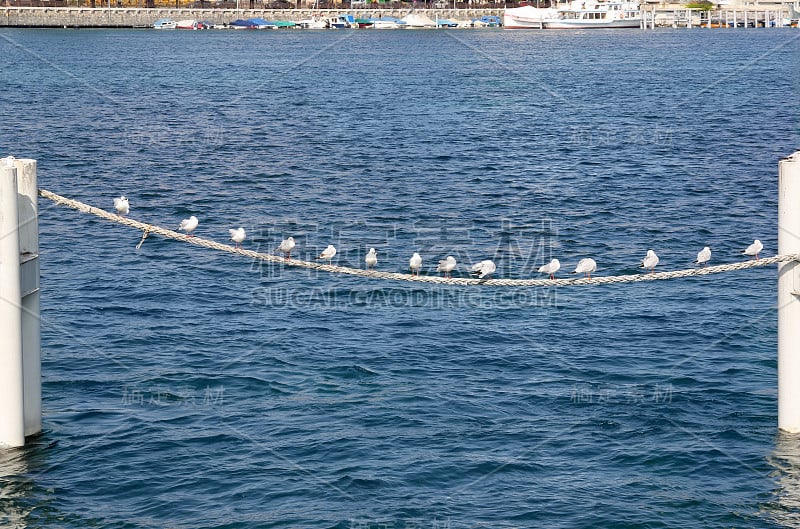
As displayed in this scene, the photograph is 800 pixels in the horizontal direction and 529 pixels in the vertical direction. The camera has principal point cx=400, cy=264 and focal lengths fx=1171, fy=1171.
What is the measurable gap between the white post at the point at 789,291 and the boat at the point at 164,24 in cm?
16661

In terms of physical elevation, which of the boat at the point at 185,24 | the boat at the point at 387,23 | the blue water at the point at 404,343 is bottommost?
A: the blue water at the point at 404,343

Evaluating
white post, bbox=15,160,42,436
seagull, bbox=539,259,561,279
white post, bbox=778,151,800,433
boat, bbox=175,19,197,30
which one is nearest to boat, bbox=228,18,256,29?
boat, bbox=175,19,197,30

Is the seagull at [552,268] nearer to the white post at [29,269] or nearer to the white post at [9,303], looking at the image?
the white post at [29,269]

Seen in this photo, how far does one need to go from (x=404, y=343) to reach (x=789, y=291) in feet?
34.0

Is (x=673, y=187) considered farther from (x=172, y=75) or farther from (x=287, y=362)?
(x=172, y=75)

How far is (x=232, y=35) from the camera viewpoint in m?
170

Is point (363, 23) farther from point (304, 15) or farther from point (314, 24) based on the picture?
point (314, 24)

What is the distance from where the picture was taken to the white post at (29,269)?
702 inches

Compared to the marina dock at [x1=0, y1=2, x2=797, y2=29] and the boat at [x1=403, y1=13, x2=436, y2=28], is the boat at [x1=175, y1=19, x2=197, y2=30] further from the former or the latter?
the boat at [x1=403, y1=13, x2=436, y2=28]

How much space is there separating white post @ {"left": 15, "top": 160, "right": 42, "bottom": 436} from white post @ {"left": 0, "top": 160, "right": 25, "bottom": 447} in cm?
37

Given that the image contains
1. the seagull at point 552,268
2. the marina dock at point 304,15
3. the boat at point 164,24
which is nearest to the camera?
the seagull at point 552,268

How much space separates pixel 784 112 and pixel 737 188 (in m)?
31.7

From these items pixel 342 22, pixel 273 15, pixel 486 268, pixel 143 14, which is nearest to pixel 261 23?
pixel 273 15

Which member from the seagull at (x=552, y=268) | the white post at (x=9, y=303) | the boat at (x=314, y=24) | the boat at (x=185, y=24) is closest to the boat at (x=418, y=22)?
the boat at (x=314, y=24)
